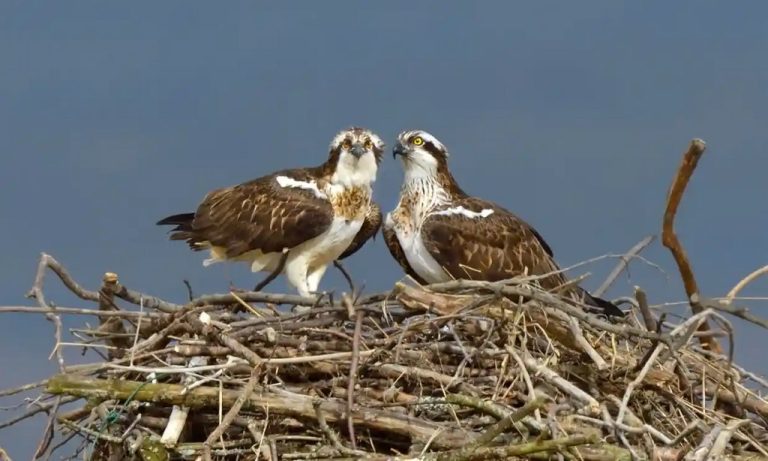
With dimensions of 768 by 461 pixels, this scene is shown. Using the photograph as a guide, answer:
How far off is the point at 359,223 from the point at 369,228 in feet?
0.57

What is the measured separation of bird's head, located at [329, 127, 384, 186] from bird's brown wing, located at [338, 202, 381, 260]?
0.24 metres

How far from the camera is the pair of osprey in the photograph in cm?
862

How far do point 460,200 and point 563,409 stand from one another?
11.4 ft

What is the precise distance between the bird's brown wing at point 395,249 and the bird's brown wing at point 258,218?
41cm

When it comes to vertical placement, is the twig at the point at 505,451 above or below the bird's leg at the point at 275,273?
below

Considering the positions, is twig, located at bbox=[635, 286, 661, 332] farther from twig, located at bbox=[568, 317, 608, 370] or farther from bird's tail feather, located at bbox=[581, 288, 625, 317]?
bird's tail feather, located at bbox=[581, 288, 625, 317]

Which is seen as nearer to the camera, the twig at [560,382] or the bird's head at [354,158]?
the twig at [560,382]

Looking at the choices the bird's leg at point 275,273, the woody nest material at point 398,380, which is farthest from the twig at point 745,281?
the bird's leg at point 275,273

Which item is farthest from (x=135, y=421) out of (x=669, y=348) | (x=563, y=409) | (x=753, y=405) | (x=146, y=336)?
(x=753, y=405)

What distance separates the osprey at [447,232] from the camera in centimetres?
853

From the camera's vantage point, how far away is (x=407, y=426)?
5.68 m

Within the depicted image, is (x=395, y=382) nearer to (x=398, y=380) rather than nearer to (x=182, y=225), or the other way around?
(x=398, y=380)

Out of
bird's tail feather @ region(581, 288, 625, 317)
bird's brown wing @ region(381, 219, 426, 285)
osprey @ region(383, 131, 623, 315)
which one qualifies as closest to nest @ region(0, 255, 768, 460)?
bird's tail feather @ region(581, 288, 625, 317)

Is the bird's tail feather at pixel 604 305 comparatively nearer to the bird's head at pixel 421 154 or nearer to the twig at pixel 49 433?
the bird's head at pixel 421 154
